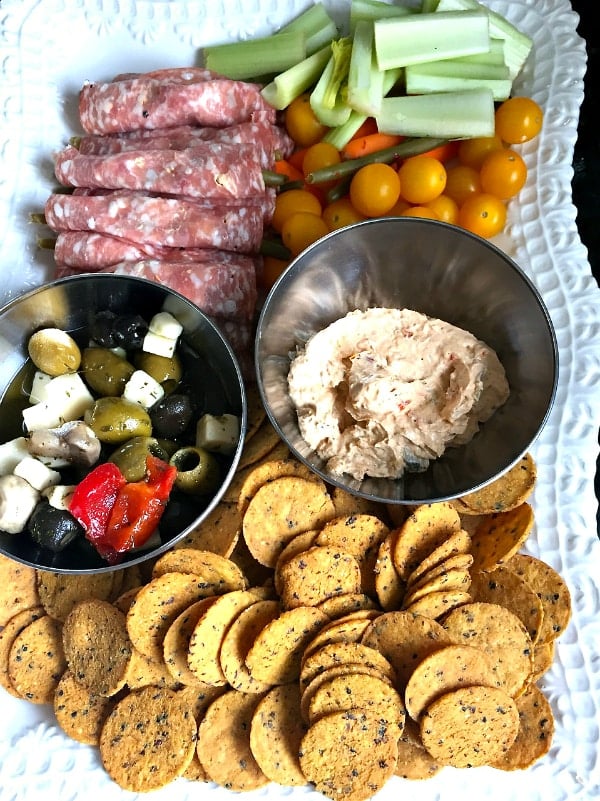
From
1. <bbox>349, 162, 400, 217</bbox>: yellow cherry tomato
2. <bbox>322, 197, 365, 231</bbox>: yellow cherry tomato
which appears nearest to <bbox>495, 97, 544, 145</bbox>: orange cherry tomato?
<bbox>349, 162, 400, 217</bbox>: yellow cherry tomato

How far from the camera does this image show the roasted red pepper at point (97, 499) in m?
1.92

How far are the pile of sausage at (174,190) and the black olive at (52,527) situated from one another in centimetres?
76

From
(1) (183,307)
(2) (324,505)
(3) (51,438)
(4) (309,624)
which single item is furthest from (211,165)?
(4) (309,624)

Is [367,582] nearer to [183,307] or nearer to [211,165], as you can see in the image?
[183,307]

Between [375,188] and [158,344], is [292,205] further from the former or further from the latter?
[158,344]

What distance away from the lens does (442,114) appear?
94.9 inches

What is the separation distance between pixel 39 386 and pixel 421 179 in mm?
1393

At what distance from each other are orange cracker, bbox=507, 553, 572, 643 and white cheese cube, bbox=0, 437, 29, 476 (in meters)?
1.43

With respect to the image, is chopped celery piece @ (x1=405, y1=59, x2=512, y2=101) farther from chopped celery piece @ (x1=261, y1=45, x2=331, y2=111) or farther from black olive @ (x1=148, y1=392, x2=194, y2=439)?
black olive @ (x1=148, y1=392, x2=194, y2=439)

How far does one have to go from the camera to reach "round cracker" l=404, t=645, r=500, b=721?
1.74 m

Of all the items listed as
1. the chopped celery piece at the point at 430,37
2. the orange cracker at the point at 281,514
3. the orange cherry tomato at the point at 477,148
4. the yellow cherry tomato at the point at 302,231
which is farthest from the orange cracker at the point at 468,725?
the chopped celery piece at the point at 430,37

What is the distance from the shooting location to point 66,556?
1.99 meters

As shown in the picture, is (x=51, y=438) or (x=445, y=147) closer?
(x=51, y=438)

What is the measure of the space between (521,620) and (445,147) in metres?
1.62
